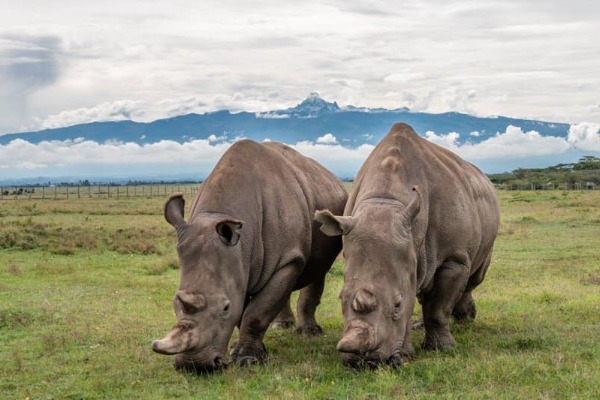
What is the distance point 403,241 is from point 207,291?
Result: 89.6 inches

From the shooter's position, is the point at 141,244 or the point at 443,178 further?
the point at 141,244

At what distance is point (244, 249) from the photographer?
9.44 metres

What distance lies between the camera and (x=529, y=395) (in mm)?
7762

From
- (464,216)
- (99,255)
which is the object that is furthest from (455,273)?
(99,255)

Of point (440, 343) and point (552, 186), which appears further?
point (552, 186)

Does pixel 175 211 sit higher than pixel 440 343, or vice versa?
pixel 175 211

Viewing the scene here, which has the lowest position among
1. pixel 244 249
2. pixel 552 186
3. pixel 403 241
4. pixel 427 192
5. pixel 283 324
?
pixel 552 186

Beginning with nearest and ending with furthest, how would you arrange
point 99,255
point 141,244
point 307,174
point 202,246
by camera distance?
point 202,246 → point 307,174 → point 99,255 → point 141,244

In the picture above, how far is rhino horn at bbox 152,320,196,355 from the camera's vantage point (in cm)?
786

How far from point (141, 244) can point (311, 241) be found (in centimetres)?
1647

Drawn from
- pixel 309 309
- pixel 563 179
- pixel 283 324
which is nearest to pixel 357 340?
pixel 309 309

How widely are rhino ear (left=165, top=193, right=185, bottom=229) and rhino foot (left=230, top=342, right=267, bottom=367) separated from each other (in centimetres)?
181

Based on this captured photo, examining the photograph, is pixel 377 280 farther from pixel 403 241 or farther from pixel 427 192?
pixel 427 192

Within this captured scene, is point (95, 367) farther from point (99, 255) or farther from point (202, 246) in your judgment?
point (99, 255)
